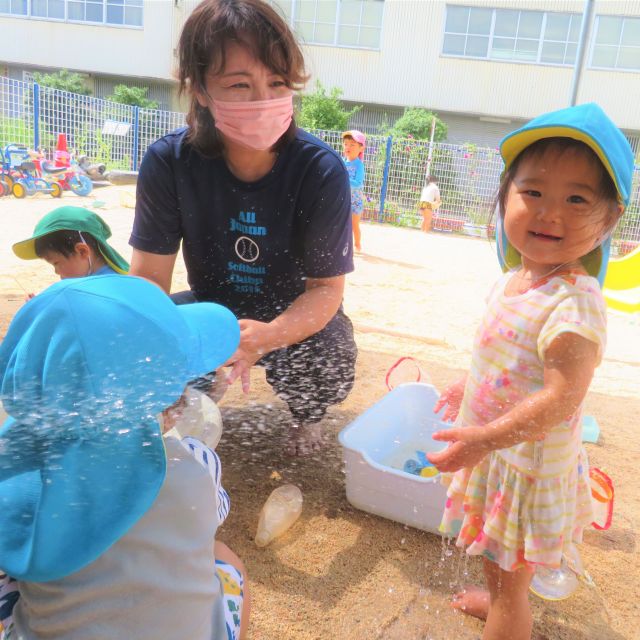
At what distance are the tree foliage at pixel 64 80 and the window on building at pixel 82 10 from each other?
220 centimetres

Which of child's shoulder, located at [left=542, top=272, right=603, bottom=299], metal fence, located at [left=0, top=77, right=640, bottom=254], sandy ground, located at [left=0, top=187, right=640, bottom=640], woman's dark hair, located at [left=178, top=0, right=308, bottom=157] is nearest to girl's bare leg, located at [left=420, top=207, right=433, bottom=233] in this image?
metal fence, located at [left=0, top=77, right=640, bottom=254]

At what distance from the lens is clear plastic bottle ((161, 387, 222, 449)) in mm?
1794

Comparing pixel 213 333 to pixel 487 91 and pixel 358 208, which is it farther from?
pixel 487 91

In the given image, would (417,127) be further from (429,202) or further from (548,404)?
(548,404)

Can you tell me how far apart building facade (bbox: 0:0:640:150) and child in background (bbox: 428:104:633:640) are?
64.0 ft

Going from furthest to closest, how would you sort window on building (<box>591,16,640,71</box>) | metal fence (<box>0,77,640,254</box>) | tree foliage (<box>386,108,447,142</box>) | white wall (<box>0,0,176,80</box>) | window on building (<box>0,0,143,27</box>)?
tree foliage (<box>386,108,447,142</box>)
window on building (<box>591,16,640,71</box>)
white wall (<box>0,0,176,80</box>)
window on building (<box>0,0,143,27</box>)
metal fence (<box>0,77,640,254</box>)

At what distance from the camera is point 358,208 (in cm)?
811

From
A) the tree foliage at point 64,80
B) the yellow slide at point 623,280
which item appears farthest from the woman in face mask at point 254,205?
the tree foliage at point 64,80

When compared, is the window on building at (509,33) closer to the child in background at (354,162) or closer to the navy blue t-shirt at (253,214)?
the child in background at (354,162)

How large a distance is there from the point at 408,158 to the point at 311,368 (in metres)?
11.7

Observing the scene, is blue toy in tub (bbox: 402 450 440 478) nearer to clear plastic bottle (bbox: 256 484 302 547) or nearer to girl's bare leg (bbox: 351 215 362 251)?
clear plastic bottle (bbox: 256 484 302 547)

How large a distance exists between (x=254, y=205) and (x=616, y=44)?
21425 millimetres

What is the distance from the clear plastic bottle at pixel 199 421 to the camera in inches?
70.6

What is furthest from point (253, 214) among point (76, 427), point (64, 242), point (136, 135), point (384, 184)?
point (136, 135)
